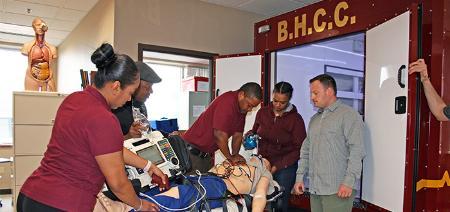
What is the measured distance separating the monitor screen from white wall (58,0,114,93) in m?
2.37

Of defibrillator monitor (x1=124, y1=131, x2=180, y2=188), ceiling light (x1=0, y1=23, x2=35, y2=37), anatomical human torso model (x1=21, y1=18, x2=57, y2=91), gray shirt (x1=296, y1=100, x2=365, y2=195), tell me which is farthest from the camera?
ceiling light (x1=0, y1=23, x2=35, y2=37)

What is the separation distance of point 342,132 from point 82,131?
1536mm

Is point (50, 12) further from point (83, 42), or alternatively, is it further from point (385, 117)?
point (385, 117)

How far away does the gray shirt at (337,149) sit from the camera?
2100 mm

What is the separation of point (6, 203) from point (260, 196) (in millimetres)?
4397

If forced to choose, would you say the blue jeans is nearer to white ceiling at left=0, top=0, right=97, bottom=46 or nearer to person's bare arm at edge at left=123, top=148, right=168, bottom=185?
person's bare arm at edge at left=123, top=148, right=168, bottom=185

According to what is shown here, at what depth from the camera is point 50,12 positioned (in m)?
4.75

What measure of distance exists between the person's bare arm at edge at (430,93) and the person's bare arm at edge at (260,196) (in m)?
1.05

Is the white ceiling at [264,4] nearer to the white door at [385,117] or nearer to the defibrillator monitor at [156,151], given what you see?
the white door at [385,117]

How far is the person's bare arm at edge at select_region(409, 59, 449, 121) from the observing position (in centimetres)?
196

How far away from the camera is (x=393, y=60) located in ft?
7.39

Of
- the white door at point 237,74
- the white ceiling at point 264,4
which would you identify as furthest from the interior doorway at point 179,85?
the white ceiling at point 264,4

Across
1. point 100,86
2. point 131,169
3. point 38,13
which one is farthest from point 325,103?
point 38,13

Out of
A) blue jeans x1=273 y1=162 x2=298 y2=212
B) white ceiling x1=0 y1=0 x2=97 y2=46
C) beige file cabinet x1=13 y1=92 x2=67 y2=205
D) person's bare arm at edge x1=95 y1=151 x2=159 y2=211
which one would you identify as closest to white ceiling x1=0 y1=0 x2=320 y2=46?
white ceiling x1=0 y1=0 x2=97 y2=46
